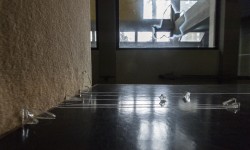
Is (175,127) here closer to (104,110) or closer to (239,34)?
(104,110)

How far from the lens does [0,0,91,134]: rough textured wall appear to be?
56 centimetres

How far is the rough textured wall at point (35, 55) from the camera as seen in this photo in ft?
1.83

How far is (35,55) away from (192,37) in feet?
13.0

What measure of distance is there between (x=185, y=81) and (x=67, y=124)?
12.6 ft

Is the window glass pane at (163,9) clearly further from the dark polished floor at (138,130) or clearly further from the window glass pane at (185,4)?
the dark polished floor at (138,130)

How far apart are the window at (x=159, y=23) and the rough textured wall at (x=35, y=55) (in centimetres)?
317

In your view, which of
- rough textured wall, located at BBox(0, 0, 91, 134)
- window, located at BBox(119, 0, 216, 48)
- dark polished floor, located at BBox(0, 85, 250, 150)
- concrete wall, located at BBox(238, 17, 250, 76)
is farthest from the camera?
window, located at BBox(119, 0, 216, 48)

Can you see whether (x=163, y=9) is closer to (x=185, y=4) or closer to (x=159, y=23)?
(x=159, y=23)

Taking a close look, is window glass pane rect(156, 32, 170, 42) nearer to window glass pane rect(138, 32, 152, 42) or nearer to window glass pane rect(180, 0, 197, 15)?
window glass pane rect(138, 32, 152, 42)

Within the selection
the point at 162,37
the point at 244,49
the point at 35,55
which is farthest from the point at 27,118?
the point at 244,49

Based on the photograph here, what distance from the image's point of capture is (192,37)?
14.3 feet

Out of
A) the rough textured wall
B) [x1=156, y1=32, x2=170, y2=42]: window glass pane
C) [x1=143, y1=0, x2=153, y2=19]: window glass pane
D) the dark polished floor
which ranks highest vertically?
[x1=143, y1=0, x2=153, y2=19]: window glass pane

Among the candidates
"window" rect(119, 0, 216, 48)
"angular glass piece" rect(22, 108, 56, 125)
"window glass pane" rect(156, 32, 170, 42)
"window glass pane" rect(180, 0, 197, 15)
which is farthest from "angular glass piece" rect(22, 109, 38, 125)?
"window glass pane" rect(180, 0, 197, 15)

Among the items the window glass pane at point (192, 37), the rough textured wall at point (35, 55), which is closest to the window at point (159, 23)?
the window glass pane at point (192, 37)
